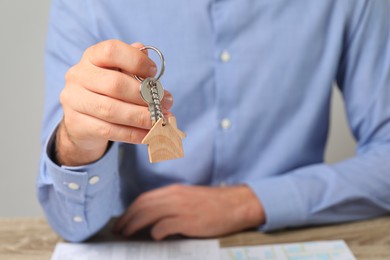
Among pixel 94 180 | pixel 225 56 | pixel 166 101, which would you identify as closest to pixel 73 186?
pixel 94 180

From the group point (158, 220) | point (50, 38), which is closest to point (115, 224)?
point (158, 220)

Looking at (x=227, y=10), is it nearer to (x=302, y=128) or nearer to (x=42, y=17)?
(x=302, y=128)

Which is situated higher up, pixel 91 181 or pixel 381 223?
pixel 91 181

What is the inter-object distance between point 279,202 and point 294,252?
0.35 feet

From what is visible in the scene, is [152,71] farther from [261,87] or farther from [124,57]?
[261,87]

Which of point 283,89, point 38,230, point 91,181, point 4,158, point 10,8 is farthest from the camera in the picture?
point 4,158

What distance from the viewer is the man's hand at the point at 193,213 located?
0.83 meters

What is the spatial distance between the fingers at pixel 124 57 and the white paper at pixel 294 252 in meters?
0.33

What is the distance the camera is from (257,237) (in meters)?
0.85

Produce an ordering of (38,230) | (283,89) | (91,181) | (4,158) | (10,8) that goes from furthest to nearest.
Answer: (4,158) → (10,8) → (283,89) → (38,230) → (91,181)

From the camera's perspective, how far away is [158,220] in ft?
2.77

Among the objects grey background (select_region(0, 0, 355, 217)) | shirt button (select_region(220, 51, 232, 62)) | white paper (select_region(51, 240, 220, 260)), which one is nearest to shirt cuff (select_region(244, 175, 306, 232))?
white paper (select_region(51, 240, 220, 260))

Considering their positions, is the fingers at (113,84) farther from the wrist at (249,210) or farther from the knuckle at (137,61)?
the wrist at (249,210)

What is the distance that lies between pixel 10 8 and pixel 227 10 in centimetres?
68
